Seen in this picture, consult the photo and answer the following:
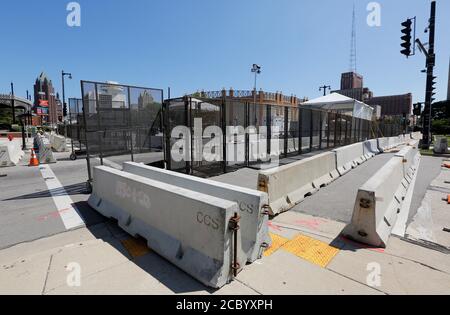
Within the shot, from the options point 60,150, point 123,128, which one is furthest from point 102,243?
point 60,150

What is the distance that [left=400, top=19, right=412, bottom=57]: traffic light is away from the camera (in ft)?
43.0

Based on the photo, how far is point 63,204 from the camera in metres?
5.98

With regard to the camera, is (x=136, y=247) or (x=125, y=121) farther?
(x=125, y=121)

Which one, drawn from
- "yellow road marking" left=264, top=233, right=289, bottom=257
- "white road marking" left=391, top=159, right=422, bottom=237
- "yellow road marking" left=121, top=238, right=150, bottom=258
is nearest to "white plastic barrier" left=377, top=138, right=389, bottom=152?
"white road marking" left=391, top=159, right=422, bottom=237

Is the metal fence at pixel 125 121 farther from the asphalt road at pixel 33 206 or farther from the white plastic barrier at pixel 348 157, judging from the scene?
the white plastic barrier at pixel 348 157

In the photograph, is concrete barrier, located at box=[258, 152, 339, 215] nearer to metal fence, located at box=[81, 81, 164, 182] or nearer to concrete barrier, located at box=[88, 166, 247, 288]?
concrete barrier, located at box=[88, 166, 247, 288]

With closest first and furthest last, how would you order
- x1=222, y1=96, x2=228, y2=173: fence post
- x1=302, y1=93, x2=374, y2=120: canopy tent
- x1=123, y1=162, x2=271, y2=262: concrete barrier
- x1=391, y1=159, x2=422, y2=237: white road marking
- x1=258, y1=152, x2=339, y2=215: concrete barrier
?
x1=123, y1=162, x2=271, y2=262: concrete barrier, x1=391, y1=159, x2=422, y2=237: white road marking, x1=258, y1=152, x2=339, y2=215: concrete barrier, x1=222, y1=96, x2=228, y2=173: fence post, x1=302, y1=93, x2=374, y2=120: canopy tent

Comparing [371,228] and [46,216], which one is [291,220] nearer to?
[371,228]

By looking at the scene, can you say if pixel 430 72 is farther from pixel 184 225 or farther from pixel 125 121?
pixel 184 225

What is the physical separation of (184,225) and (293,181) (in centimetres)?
351

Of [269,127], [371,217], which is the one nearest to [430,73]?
[269,127]

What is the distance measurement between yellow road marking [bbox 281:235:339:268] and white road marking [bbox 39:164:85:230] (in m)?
4.07

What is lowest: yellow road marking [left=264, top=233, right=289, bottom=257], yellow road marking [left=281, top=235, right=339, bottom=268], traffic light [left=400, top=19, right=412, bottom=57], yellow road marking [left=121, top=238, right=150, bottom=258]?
yellow road marking [left=121, top=238, right=150, bottom=258]

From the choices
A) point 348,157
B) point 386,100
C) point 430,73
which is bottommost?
point 348,157
